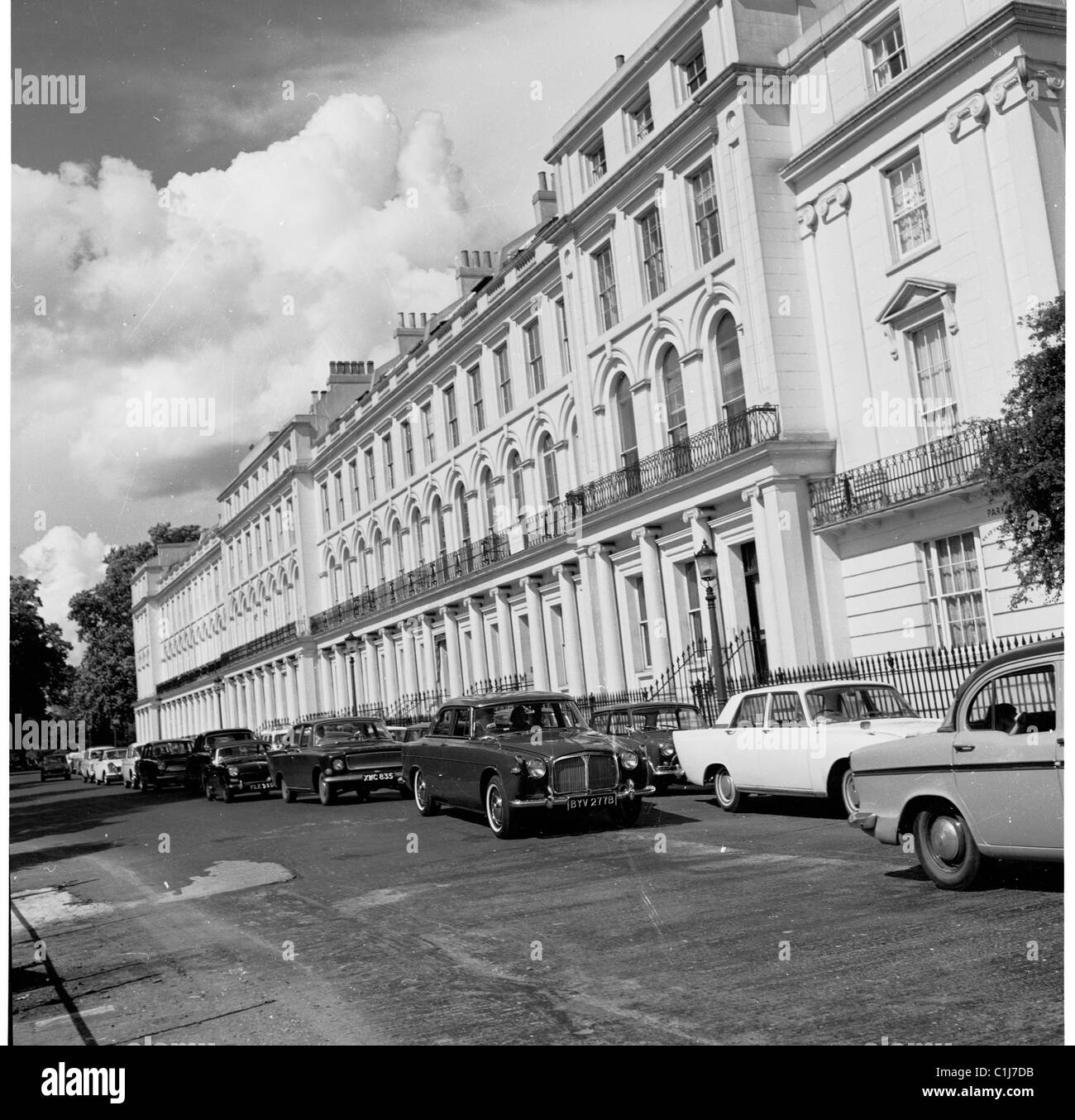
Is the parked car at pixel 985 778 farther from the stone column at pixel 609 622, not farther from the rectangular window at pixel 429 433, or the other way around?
the rectangular window at pixel 429 433

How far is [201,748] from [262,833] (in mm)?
16818

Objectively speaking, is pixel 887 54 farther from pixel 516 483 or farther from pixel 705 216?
Result: pixel 516 483

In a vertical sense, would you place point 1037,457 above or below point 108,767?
above

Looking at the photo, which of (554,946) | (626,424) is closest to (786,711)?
(554,946)

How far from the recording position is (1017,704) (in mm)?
8328

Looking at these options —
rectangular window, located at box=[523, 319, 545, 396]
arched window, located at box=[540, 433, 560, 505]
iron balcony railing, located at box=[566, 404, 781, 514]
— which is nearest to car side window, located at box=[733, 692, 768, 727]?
iron balcony railing, located at box=[566, 404, 781, 514]

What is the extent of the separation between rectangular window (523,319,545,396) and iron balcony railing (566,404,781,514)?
5.61 m

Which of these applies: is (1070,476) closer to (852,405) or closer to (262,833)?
(262,833)

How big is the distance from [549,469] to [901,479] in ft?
54.6

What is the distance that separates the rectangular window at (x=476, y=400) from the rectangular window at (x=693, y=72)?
51.4ft

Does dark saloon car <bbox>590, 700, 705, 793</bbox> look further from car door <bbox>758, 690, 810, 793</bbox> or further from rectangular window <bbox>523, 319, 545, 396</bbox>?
rectangular window <bbox>523, 319, 545, 396</bbox>

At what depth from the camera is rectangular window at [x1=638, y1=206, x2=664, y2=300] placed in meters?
30.4
